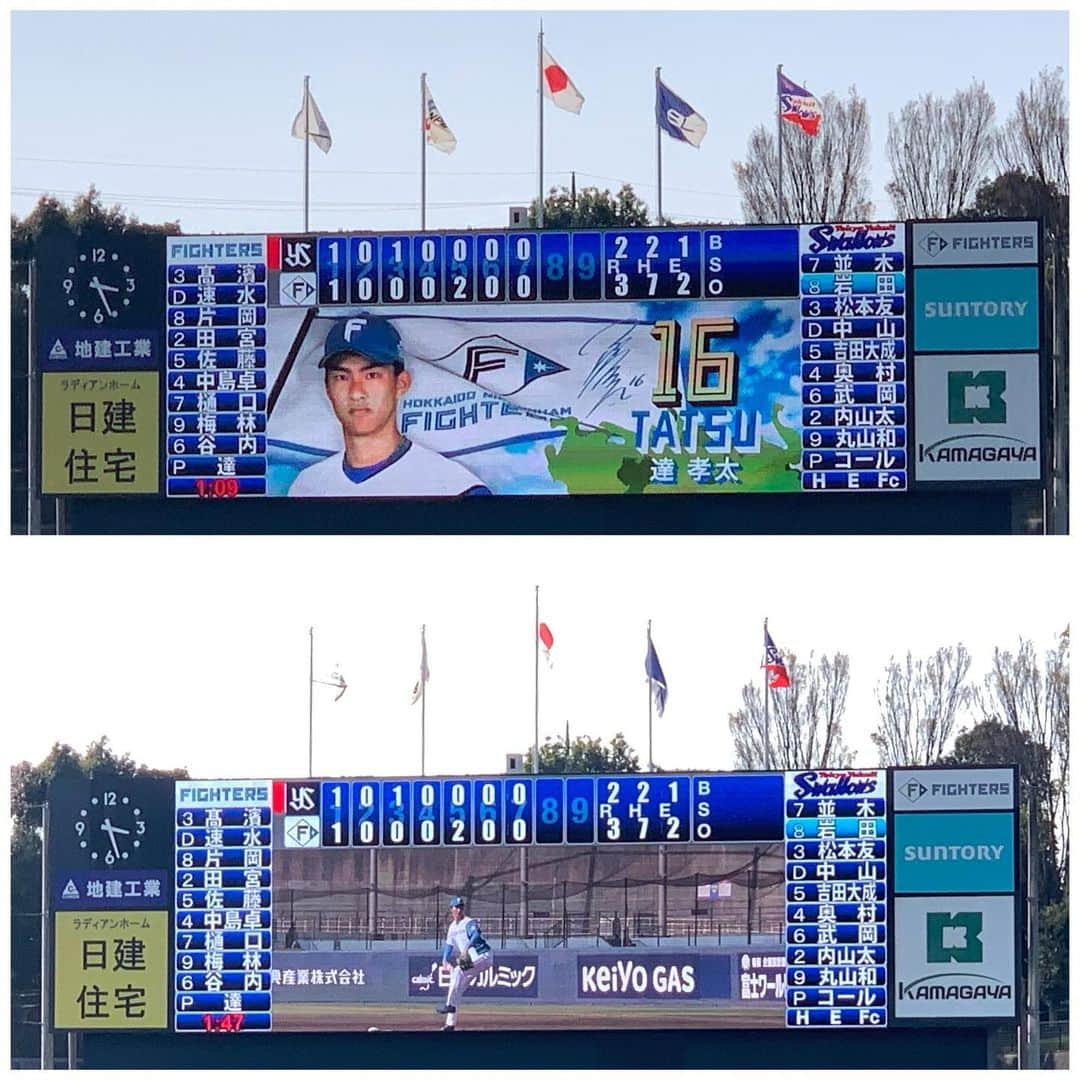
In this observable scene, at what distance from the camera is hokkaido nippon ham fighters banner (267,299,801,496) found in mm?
42312

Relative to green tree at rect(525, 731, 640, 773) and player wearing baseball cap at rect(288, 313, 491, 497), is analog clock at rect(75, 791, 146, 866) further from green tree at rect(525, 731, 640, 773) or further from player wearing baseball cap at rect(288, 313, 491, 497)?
green tree at rect(525, 731, 640, 773)

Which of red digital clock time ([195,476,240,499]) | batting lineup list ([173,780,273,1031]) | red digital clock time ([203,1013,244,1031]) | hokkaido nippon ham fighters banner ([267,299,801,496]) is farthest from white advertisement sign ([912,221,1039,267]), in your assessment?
red digital clock time ([203,1013,244,1031])

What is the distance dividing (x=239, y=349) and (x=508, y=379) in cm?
324

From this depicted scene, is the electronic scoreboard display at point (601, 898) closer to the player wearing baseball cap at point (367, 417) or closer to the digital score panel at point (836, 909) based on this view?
the digital score panel at point (836, 909)

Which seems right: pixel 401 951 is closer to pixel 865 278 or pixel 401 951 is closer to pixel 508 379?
pixel 508 379

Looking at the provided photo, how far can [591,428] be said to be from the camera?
4256cm

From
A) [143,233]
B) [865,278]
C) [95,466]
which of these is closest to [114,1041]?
[95,466]

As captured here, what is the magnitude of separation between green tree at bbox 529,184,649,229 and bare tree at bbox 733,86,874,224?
8.89 feet

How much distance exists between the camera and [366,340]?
42.8 meters

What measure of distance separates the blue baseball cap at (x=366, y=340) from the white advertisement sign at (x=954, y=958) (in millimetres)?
8884

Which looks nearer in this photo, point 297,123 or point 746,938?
point 746,938

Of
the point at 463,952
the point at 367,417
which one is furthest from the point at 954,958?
the point at 367,417

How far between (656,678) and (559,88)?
717 centimetres

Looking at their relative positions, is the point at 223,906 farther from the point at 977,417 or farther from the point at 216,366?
the point at 977,417
